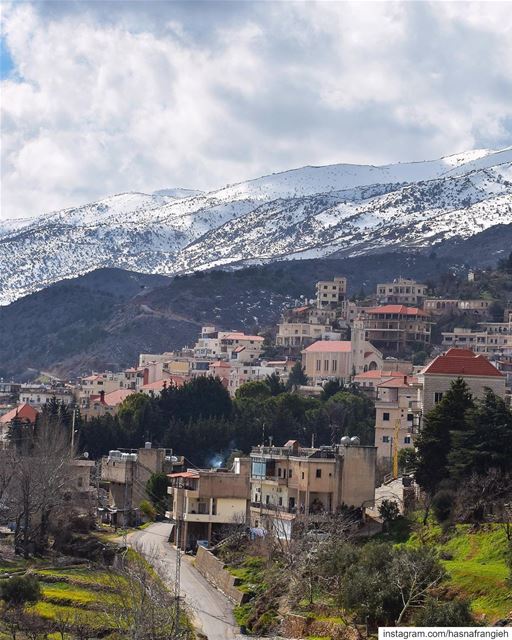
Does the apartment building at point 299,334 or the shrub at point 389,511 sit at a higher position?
the apartment building at point 299,334

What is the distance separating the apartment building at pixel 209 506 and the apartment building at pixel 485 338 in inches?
2790

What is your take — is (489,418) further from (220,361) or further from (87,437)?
(220,361)

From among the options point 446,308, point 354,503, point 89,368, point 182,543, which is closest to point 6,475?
point 182,543

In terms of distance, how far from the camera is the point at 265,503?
218 feet

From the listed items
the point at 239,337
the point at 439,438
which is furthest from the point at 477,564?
the point at 239,337

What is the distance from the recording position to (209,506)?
68062mm

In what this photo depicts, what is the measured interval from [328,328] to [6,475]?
82.3 meters

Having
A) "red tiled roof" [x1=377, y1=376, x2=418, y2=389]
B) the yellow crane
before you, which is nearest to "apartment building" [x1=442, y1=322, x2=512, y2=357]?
"red tiled roof" [x1=377, y1=376, x2=418, y2=389]

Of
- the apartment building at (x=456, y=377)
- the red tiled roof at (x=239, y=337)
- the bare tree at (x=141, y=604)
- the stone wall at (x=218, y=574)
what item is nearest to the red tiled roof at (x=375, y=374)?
the red tiled roof at (x=239, y=337)

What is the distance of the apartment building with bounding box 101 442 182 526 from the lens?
8088cm

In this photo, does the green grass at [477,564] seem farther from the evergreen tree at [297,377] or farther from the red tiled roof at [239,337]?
the red tiled roof at [239,337]

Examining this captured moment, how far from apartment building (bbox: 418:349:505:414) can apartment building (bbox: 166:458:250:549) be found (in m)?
9.34

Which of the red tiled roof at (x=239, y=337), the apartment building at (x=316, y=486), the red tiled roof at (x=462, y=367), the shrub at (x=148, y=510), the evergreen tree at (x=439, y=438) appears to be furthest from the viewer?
the red tiled roof at (x=239, y=337)

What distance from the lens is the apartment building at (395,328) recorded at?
5723 inches
